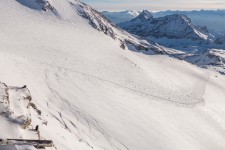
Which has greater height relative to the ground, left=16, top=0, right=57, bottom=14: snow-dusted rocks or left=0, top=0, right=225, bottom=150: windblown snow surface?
left=16, top=0, right=57, bottom=14: snow-dusted rocks

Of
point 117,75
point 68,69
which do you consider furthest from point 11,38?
point 117,75

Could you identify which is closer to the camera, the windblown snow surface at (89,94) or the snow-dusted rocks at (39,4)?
the windblown snow surface at (89,94)

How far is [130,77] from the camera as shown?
62125mm

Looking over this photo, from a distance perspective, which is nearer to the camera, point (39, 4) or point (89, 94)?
point (89, 94)

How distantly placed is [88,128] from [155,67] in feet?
162

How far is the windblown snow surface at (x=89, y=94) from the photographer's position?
96.0 ft

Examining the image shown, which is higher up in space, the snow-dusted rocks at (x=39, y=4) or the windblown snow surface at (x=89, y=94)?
the snow-dusted rocks at (x=39, y=4)

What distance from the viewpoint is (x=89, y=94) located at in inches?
1708

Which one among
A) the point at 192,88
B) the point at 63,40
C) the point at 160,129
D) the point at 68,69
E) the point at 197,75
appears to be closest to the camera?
the point at 160,129

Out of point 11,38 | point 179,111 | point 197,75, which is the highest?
point 11,38

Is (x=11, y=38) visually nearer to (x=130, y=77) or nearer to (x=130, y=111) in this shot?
(x=130, y=77)

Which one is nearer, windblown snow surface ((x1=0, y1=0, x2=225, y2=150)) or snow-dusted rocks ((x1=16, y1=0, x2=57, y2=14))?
windblown snow surface ((x1=0, y1=0, x2=225, y2=150))

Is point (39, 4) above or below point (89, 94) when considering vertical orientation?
above

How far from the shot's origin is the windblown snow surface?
29252 mm
